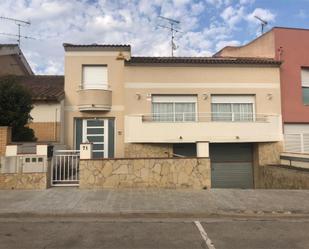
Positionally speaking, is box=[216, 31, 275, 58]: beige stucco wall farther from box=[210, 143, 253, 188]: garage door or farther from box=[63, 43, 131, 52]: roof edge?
box=[63, 43, 131, 52]: roof edge

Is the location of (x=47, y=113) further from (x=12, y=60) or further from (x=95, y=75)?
(x=12, y=60)

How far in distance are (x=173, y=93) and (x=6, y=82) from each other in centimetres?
927

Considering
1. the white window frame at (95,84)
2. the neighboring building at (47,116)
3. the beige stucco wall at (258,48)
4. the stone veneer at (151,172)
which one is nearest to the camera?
the stone veneer at (151,172)

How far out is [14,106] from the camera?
12.7 meters

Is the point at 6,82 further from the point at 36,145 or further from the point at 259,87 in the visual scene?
the point at 259,87

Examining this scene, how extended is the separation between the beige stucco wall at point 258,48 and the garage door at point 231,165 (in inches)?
236

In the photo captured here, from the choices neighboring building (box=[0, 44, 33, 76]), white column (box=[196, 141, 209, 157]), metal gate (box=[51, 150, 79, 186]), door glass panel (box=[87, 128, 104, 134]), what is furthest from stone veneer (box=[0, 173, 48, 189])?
neighboring building (box=[0, 44, 33, 76])

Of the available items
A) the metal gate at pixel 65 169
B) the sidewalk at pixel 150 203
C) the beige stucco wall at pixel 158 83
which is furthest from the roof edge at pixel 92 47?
the sidewalk at pixel 150 203

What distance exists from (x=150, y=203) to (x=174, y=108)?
34.6 ft

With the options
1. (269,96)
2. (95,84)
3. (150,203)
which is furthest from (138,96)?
(150,203)

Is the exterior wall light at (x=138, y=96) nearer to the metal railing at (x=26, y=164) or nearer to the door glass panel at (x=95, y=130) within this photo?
the door glass panel at (x=95, y=130)

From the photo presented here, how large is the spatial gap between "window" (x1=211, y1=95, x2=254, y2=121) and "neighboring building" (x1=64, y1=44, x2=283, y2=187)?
55mm

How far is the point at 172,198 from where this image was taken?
1023 centimetres

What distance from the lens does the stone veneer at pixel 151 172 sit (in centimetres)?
1188
